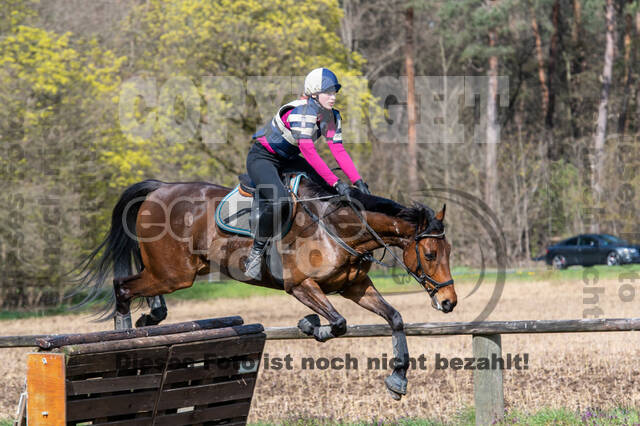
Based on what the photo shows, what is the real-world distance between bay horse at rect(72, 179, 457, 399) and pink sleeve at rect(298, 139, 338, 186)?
190 mm

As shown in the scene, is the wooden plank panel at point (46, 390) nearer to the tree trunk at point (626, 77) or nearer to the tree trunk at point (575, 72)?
the tree trunk at point (626, 77)

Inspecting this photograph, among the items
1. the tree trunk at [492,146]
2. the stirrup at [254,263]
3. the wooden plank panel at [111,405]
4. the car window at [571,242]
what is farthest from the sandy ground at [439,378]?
the tree trunk at [492,146]

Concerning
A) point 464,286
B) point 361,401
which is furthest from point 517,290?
point 361,401

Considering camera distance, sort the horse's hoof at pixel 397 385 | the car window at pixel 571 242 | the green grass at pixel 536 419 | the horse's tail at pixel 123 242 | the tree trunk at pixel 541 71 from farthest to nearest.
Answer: the tree trunk at pixel 541 71 < the car window at pixel 571 242 < the horse's tail at pixel 123 242 < the green grass at pixel 536 419 < the horse's hoof at pixel 397 385

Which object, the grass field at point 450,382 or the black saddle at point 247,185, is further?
the grass field at point 450,382

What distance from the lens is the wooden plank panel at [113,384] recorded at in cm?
549

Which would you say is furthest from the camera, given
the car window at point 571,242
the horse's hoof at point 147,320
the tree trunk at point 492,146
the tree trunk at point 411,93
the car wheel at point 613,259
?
the tree trunk at point 492,146

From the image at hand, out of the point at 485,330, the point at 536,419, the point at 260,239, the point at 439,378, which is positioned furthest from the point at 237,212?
the point at 439,378

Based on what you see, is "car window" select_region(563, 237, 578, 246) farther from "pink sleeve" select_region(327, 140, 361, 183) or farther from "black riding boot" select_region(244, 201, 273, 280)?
"black riding boot" select_region(244, 201, 273, 280)

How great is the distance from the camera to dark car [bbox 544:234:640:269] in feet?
103

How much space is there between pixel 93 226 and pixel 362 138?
10316 mm

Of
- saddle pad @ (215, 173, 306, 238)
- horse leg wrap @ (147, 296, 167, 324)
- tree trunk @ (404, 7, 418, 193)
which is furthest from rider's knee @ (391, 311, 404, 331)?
tree trunk @ (404, 7, 418, 193)

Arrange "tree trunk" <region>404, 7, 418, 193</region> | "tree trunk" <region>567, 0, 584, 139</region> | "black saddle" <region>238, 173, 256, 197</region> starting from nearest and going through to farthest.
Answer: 1. "black saddle" <region>238, 173, 256, 197</region>
2. "tree trunk" <region>404, 7, 418, 193</region>
3. "tree trunk" <region>567, 0, 584, 139</region>

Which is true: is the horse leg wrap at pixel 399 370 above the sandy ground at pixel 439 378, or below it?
above
